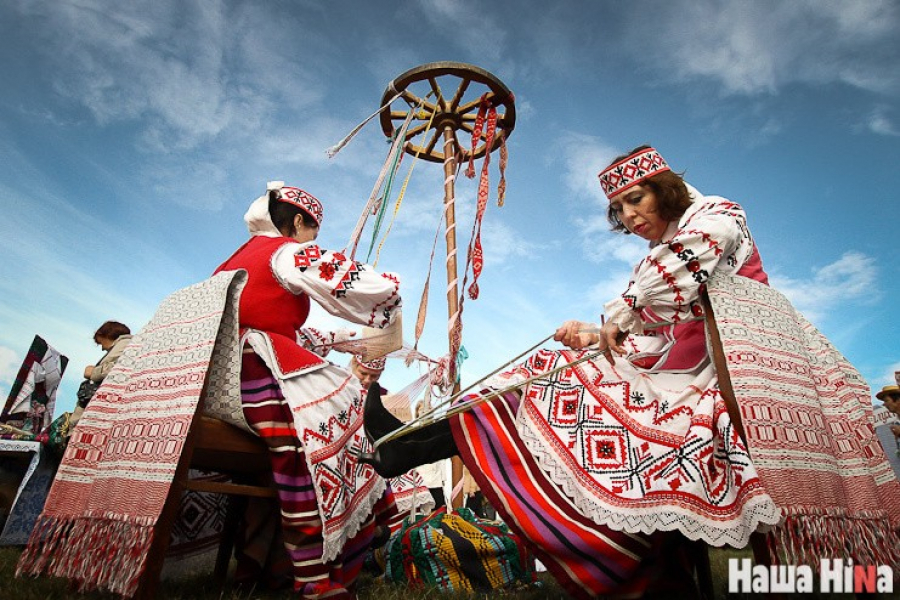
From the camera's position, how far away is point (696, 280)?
1659mm

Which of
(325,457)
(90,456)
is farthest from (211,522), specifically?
(325,457)

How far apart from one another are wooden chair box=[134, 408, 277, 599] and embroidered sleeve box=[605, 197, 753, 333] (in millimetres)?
1488

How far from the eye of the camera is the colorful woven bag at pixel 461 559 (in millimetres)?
2611

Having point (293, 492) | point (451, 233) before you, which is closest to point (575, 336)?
point (293, 492)

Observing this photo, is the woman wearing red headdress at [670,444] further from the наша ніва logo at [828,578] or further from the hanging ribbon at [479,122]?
the hanging ribbon at [479,122]

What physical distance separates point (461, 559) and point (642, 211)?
1931 mm

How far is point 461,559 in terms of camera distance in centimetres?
264

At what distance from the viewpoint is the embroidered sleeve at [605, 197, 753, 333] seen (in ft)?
5.45

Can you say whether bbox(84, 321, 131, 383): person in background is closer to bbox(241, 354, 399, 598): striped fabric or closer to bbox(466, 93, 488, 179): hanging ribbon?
bbox(241, 354, 399, 598): striped fabric

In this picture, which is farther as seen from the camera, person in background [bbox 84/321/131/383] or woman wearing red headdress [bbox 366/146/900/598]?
person in background [bbox 84/321/131/383]

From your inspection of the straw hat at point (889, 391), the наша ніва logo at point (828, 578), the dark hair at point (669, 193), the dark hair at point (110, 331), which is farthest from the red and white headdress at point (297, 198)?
the straw hat at point (889, 391)

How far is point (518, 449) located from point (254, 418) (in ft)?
3.48

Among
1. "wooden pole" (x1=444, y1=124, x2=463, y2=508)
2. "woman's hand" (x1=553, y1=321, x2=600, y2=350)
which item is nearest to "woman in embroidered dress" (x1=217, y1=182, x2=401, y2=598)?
"woman's hand" (x1=553, y1=321, x2=600, y2=350)

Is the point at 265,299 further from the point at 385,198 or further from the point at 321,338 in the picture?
the point at 385,198
